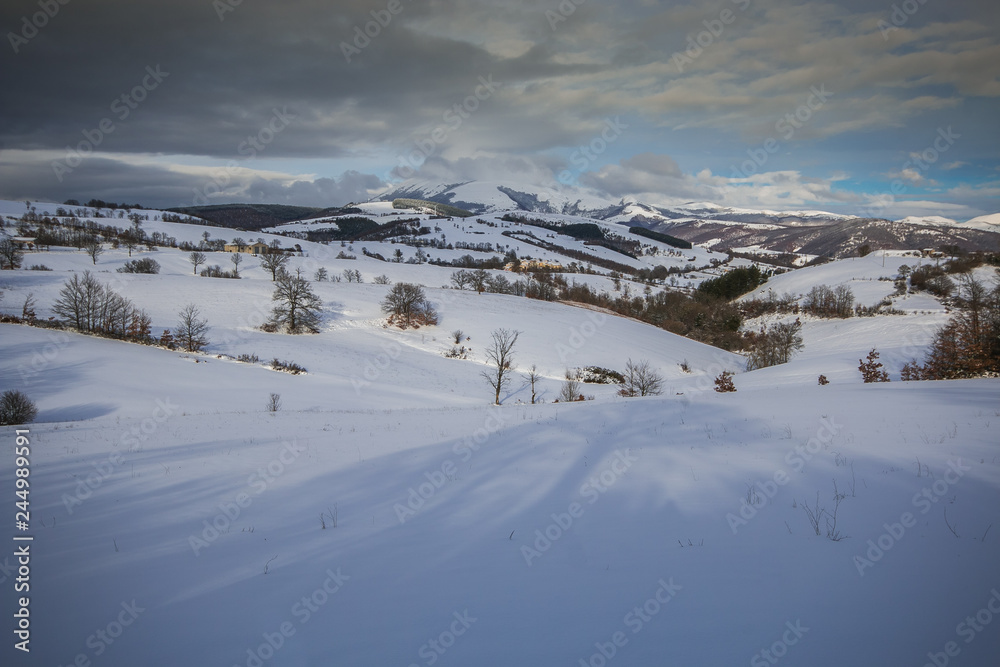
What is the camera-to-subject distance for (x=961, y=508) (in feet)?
18.1

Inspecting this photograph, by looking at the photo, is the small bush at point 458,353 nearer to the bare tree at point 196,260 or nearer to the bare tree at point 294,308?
the bare tree at point 294,308

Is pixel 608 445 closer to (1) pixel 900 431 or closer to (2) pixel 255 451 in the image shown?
(1) pixel 900 431

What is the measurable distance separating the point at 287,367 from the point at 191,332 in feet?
43.2

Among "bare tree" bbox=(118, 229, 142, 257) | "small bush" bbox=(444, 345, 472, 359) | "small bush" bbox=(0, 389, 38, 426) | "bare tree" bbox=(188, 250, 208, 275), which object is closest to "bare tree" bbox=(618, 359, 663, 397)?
"small bush" bbox=(444, 345, 472, 359)

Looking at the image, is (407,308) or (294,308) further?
(407,308)

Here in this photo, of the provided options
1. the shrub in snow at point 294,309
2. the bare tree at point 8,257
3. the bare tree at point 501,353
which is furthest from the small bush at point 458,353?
the bare tree at point 8,257

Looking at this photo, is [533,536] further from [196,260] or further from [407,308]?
[196,260]

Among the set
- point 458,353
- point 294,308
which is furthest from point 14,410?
point 458,353

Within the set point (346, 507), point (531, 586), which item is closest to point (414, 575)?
point (531, 586)

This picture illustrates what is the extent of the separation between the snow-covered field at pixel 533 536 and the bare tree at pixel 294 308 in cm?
3894

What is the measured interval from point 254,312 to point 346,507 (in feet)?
181

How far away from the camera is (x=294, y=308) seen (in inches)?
2064

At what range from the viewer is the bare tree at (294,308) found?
169 feet

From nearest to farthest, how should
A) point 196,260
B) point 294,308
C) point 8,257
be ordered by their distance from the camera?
point 294,308 < point 8,257 < point 196,260
